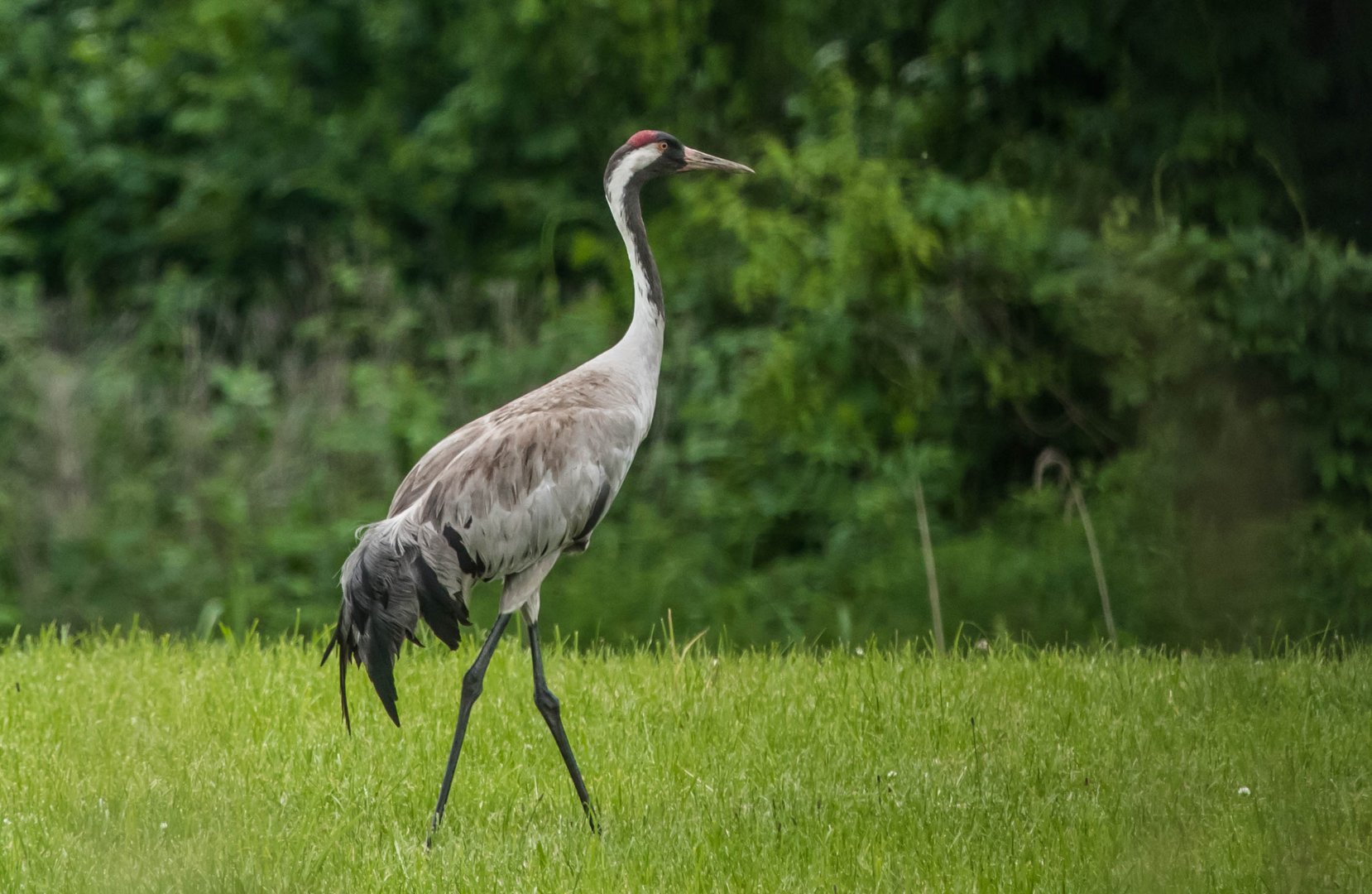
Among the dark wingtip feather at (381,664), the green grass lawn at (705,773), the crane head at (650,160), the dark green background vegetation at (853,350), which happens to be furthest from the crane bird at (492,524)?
the dark green background vegetation at (853,350)

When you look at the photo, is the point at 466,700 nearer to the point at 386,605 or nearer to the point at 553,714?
the point at 553,714

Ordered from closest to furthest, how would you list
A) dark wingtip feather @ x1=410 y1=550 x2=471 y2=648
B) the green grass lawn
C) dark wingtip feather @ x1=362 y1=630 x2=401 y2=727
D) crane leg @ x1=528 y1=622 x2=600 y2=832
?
the green grass lawn
dark wingtip feather @ x1=362 y1=630 x2=401 y2=727
dark wingtip feather @ x1=410 y1=550 x2=471 y2=648
crane leg @ x1=528 y1=622 x2=600 y2=832

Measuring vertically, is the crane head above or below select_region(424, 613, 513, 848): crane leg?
above

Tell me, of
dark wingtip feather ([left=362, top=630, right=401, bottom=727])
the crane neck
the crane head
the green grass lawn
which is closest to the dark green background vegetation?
the green grass lawn

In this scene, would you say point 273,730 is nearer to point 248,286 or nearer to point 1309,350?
point 1309,350

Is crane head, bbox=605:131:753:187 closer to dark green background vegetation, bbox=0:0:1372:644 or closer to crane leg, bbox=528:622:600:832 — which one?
crane leg, bbox=528:622:600:832

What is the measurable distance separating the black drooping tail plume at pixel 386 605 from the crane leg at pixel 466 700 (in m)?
0.26

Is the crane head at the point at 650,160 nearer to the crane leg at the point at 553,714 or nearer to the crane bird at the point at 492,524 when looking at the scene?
the crane bird at the point at 492,524

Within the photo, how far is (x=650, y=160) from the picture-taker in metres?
5.30

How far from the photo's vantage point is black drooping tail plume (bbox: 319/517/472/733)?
4.37 meters

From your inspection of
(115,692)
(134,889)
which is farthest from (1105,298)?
(134,889)

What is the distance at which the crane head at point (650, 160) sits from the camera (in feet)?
17.3

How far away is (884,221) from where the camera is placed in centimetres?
808

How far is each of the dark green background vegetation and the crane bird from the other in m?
2.60
